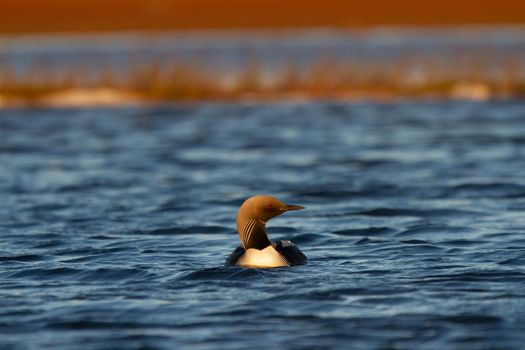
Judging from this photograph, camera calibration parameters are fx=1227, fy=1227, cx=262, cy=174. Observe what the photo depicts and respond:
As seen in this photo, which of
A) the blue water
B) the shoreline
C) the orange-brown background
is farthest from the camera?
the orange-brown background

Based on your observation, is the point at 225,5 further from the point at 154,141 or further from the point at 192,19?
the point at 154,141

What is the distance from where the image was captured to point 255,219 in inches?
497

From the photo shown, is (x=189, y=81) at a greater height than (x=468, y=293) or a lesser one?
greater

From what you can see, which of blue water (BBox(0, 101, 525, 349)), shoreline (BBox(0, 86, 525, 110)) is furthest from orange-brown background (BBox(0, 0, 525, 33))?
blue water (BBox(0, 101, 525, 349))

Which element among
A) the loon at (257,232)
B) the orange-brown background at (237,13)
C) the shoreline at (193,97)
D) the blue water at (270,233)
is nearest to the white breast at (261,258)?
the loon at (257,232)

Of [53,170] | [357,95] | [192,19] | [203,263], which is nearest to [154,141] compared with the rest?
[53,170]

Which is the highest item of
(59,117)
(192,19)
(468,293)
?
(192,19)

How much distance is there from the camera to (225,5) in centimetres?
13200

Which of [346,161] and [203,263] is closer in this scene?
[203,263]

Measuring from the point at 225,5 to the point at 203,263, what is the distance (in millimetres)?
119941

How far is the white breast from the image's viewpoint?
12617 mm

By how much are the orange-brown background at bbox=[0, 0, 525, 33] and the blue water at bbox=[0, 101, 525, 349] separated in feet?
284

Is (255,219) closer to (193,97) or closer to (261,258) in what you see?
(261,258)

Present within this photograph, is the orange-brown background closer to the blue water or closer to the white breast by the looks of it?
the blue water
